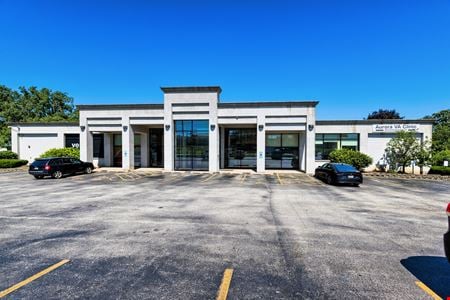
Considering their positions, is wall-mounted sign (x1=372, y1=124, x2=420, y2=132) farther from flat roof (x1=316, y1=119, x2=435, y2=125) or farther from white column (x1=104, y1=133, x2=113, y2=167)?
white column (x1=104, y1=133, x2=113, y2=167)

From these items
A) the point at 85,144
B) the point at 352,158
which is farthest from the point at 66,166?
the point at 352,158

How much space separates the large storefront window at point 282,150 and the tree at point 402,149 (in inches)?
347

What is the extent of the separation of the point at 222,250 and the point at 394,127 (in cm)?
2507

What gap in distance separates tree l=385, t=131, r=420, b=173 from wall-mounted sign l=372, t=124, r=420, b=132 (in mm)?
722

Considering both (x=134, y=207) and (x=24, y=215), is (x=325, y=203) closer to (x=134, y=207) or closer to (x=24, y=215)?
(x=134, y=207)

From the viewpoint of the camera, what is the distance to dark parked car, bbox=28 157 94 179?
Answer: 17.3 metres

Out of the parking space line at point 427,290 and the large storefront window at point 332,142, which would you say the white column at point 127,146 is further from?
the parking space line at point 427,290

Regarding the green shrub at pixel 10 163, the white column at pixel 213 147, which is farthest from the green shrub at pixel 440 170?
the green shrub at pixel 10 163

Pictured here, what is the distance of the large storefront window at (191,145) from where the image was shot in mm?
23266

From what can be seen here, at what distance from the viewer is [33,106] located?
170ft

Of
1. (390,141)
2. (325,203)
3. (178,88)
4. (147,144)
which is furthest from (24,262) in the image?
(390,141)

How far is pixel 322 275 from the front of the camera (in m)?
4.04

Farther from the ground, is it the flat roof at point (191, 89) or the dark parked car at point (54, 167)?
the flat roof at point (191, 89)

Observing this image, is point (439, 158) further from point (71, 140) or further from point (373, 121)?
point (71, 140)
